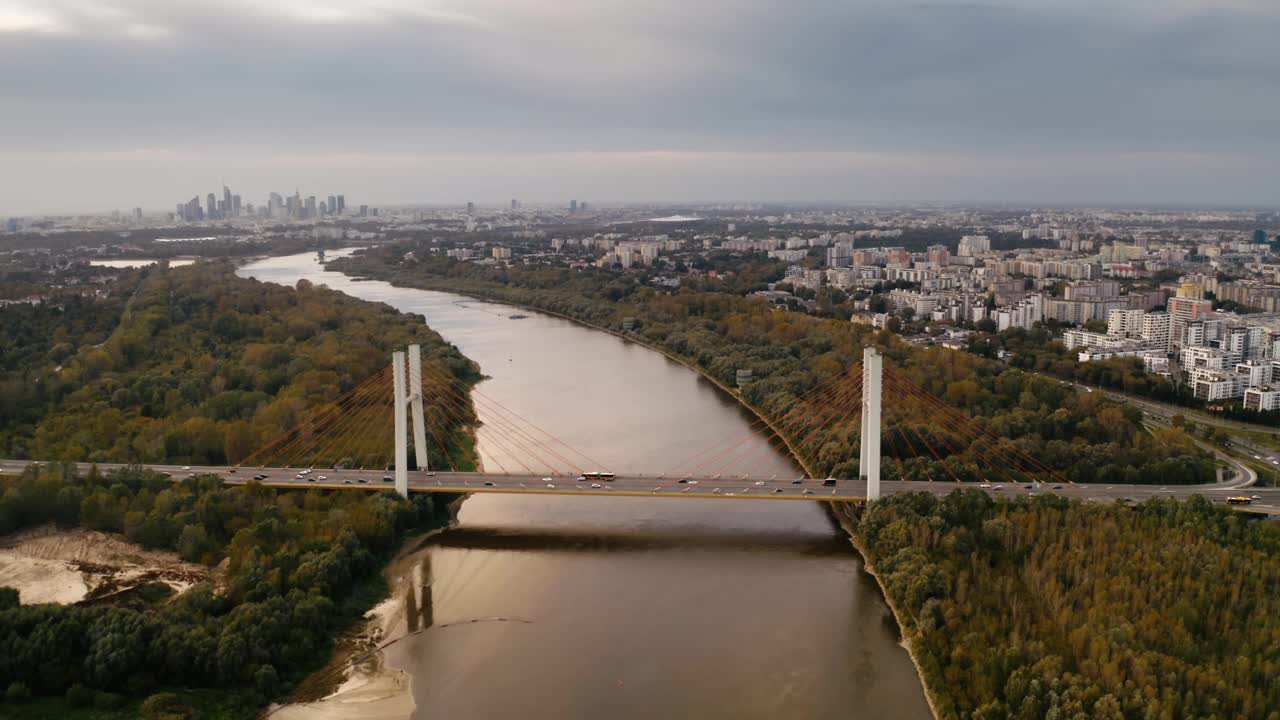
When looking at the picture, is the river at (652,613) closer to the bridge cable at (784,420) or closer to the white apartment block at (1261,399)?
the bridge cable at (784,420)

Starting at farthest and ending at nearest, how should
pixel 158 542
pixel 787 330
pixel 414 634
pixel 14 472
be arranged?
1. pixel 787 330
2. pixel 14 472
3. pixel 158 542
4. pixel 414 634

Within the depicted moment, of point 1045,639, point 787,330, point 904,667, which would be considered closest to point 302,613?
point 904,667

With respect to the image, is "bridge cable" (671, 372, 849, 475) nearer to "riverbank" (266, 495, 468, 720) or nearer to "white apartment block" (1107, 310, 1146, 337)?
"riverbank" (266, 495, 468, 720)

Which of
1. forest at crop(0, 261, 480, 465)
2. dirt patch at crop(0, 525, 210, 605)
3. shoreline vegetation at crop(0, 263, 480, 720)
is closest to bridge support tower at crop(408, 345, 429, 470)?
shoreline vegetation at crop(0, 263, 480, 720)

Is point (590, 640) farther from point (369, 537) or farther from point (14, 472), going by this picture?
point (14, 472)

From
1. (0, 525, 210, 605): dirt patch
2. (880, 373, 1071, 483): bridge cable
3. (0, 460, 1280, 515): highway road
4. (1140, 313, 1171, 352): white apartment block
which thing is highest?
(1140, 313, 1171, 352): white apartment block

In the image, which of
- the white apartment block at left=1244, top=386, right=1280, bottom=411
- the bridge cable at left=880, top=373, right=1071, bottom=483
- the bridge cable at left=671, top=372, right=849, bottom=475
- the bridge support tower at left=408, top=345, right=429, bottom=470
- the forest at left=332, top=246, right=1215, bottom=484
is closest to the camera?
the bridge support tower at left=408, top=345, right=429, bottom=470
